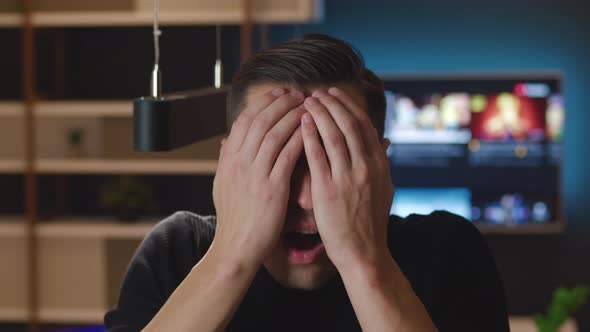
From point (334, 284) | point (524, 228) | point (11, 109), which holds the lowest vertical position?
point (524, 228)

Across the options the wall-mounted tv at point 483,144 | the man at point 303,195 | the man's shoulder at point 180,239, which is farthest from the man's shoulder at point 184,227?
the wall-mounted tv at point 483,144

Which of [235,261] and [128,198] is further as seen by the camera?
[128,198]

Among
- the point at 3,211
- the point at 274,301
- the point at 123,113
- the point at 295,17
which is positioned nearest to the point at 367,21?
the point at 295,17

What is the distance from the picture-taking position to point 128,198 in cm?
414

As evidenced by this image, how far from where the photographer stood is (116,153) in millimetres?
4199

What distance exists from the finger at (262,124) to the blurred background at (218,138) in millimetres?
2661

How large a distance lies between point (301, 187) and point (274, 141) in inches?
3.1

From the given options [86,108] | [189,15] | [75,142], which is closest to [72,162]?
[75,142]

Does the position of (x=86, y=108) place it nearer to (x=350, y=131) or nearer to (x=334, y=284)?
(x=334, y=284)

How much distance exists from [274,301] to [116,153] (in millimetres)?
3010

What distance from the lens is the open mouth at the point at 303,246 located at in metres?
1.15

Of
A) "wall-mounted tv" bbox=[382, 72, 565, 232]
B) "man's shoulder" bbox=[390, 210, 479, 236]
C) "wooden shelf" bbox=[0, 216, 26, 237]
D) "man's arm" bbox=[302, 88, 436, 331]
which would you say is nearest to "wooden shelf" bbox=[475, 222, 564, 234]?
"wall-mounted tv" bbox=[382, 72, 565, 232]

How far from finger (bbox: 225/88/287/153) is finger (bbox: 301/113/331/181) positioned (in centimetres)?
6

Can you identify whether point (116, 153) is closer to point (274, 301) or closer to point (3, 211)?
point (3, 211)
